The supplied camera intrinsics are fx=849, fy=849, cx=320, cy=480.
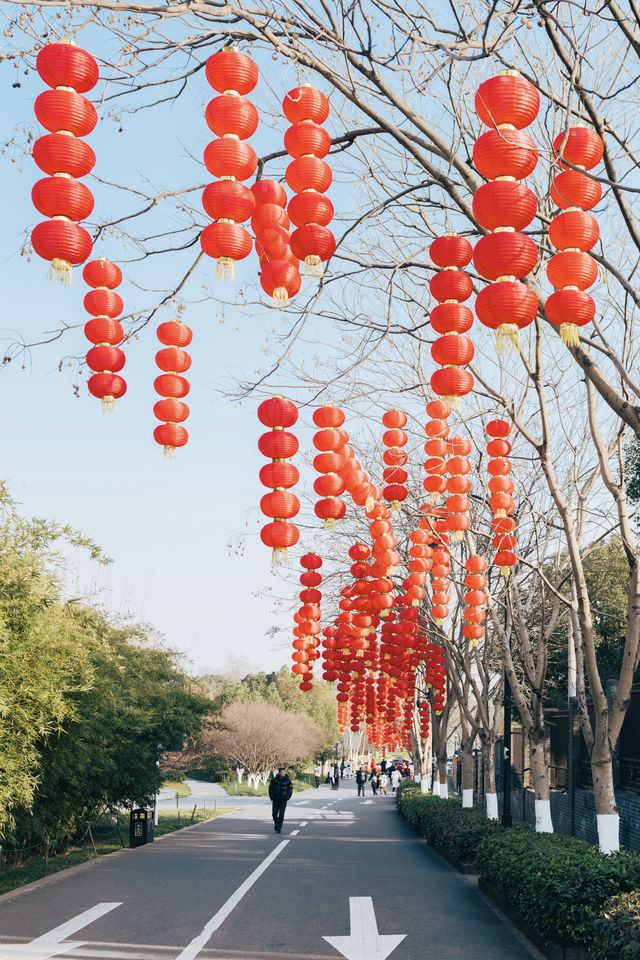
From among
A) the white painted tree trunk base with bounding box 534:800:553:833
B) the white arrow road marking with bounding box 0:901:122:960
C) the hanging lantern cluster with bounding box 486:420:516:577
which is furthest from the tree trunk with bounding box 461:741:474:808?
the white arrow road marking with bounding box 0:901:122:960

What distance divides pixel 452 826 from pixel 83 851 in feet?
26.9

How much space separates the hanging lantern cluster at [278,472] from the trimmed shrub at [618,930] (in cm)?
399

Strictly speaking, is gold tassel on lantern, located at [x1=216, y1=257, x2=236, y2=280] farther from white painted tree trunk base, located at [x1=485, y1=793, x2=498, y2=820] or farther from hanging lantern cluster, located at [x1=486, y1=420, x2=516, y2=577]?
white painted tree trunk base, located at [x1=485, y1=793, x2=498, y2=820]

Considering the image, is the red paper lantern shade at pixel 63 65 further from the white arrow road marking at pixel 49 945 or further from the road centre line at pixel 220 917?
the white arrow road marking at pixel 49 945

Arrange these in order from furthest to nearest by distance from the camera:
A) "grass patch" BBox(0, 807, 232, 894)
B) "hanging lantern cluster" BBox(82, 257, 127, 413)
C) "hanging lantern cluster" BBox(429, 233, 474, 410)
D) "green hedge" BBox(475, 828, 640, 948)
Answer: "grass patch" BBox(0, 807, 232, 894) → "green hedge" BBox(475, 828, 640, 948) → "hanging lantern cluster" BBox(82, 257, 127, 413) → "hanging lantern cluster" BBox(429, 233, 474, 410)

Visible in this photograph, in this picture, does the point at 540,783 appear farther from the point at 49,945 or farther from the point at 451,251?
the point at 451,251

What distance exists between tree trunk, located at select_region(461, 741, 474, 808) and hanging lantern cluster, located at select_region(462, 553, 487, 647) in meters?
7.66

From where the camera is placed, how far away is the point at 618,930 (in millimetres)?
6457

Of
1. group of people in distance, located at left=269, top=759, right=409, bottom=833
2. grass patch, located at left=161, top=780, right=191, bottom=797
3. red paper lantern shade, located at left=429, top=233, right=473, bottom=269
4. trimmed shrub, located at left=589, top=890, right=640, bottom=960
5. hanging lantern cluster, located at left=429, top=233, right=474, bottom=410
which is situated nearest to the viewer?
trimmed shrub, located at left=589, top=890, right=640, bottom=960

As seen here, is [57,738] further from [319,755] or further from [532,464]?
[319,755]

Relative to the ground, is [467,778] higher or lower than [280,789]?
higher

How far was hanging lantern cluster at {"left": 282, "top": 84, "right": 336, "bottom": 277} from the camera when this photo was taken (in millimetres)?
5812

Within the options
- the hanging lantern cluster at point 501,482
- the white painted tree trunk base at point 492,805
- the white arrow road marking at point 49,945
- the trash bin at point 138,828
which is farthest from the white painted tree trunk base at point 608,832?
the trash bin at point 138,828

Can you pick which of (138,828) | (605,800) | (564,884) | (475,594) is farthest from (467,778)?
(564,884)
